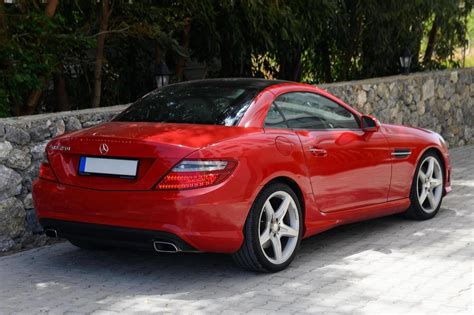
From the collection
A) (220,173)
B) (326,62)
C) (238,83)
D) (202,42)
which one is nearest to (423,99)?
(326,62)

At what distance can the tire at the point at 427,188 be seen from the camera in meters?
9.18

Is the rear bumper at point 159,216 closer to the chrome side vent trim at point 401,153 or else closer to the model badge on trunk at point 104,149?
the model badge on trunk at point 104,149

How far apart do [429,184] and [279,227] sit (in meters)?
2.57

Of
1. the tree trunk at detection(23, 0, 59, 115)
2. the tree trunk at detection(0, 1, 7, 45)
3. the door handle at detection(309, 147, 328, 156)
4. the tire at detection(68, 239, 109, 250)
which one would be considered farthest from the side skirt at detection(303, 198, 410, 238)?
the tree trunk at detection(0, 1, 7, 45)

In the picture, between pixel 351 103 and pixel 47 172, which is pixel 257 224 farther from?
pixel 351 103

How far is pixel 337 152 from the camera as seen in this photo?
8.01m

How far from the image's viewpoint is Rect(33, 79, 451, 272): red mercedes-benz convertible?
6758 millimetres

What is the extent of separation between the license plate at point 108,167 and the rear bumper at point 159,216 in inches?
5.3

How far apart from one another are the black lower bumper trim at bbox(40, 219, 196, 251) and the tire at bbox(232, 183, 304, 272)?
48 cm

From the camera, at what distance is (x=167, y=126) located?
7.30 meters

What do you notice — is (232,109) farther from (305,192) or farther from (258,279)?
(258,279)

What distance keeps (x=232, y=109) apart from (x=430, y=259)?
1.97 m

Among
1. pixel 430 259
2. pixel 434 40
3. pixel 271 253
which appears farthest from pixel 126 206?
pixel 434 40

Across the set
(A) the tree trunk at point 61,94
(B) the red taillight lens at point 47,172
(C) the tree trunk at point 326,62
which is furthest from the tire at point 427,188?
(C) the tree trunk at point 326,62
